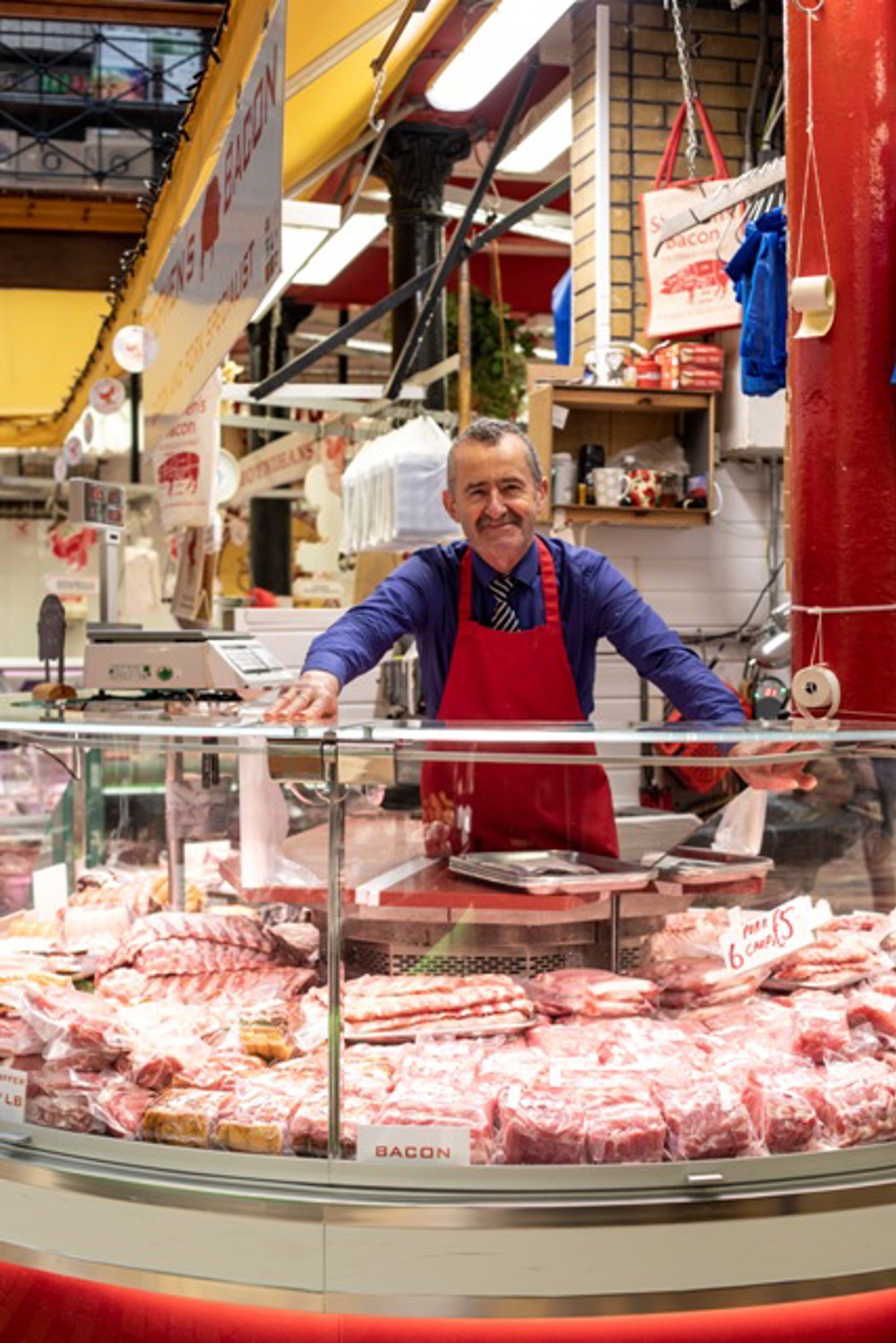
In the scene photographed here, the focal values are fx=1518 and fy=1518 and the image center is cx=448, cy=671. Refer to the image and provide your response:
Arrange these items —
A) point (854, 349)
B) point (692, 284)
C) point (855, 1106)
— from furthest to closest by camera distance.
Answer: point (692, 284), point (854, 349), point (855, 1106)

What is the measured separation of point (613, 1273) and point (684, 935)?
660 mm

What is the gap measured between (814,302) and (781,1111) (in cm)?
227

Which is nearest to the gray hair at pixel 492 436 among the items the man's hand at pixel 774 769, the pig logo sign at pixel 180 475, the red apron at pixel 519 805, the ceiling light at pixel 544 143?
the red apron at pixel 519 805

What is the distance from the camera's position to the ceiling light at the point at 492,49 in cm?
525

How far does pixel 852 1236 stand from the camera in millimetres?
2277

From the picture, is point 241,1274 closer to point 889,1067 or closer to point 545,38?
point 889,1067

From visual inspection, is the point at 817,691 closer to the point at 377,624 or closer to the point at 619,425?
the point at 377,624

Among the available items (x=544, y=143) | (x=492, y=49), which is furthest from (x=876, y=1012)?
(x=544, y=143)

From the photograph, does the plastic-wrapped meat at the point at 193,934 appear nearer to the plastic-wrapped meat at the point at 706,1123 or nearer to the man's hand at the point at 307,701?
the man's hand at the point at 307,701

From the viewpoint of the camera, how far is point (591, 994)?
8.61ft

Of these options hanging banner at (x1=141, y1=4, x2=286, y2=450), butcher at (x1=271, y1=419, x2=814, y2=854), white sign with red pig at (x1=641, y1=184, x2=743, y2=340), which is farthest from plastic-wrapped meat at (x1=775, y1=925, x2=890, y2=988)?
white sign with red pig at (x1=641, y1=184, x2=743, y2=340)

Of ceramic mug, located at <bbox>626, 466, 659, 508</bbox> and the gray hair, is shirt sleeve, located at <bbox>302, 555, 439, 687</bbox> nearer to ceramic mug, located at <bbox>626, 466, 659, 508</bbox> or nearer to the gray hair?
the gray hair

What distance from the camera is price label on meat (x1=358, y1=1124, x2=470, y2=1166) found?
2273 millimetres

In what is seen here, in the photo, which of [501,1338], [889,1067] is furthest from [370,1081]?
[889,1067]
